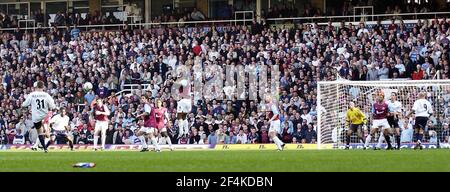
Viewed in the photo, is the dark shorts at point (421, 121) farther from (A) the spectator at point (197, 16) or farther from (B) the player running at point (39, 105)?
(A) the spectator at point (197, 16)

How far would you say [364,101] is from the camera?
109 feet

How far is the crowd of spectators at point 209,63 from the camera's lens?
35969mm

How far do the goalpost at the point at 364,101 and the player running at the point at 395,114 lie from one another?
0.59 metres

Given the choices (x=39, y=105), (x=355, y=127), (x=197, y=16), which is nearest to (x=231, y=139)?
(x=355, y=127)

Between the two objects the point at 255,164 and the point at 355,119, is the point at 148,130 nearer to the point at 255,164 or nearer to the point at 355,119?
the point at 355,119

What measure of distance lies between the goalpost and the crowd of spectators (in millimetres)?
1742

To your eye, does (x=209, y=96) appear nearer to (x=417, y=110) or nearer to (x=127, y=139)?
(x=127, y=139)

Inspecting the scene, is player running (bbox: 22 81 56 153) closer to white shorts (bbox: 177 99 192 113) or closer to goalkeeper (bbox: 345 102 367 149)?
goalkeeper (bbox: 345 102 367 149)

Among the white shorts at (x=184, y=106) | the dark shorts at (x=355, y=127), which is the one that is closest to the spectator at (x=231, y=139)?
the white shorts at (x=184, y=106)

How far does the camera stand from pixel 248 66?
3831cm

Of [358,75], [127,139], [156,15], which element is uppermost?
[156,15]

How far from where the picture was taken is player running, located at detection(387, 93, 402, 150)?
29.0 m
